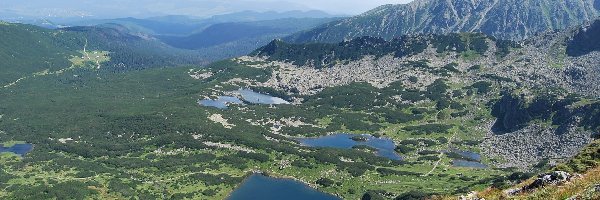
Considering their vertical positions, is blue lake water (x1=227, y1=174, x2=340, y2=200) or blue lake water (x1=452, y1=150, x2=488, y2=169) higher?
blue lake water (x1=452, y1=150, x2=488, y2=169)

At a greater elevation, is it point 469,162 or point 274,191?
point 469,162

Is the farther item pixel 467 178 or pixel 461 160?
pixel 461 160

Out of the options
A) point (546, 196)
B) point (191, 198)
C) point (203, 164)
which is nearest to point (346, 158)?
point (203, 164)

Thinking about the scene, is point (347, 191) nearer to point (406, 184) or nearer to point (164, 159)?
point (406, 184)

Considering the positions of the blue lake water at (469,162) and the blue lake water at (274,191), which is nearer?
the blue lake water at (274,191)

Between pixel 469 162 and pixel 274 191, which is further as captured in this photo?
pixel 469 162

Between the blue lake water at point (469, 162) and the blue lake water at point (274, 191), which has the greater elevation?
the blue lake water at point (469, 162)

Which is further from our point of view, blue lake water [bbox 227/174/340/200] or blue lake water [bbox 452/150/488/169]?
blue lake water [bbox 452/150/488/169]

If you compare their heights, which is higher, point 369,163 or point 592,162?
point 592,162
